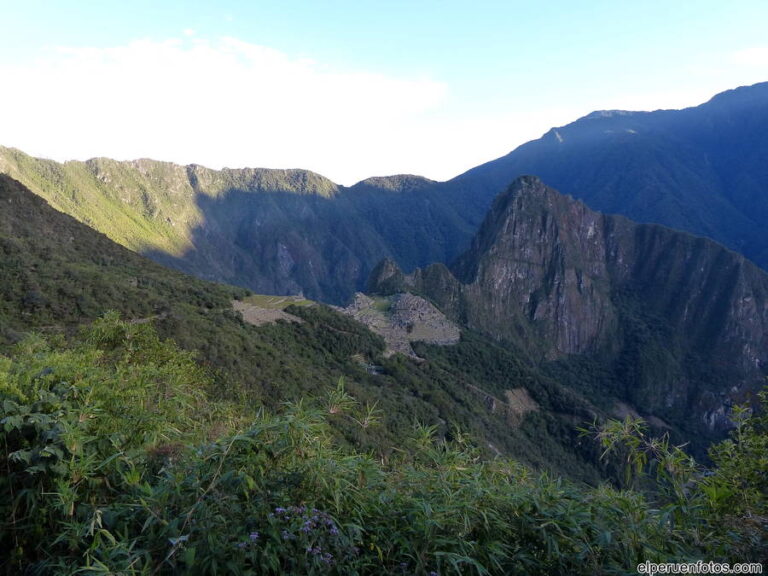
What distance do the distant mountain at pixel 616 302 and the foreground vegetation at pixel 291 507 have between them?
108 m

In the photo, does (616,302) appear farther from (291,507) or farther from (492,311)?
(291,507)

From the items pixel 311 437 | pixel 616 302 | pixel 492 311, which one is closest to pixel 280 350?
pixel 311 437

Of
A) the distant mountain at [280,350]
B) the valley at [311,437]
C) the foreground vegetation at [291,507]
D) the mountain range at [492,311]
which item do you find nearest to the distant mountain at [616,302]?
the mountain range at [492,311]

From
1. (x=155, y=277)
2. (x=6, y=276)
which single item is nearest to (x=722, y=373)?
(x=155, y=277)

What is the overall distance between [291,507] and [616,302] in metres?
167

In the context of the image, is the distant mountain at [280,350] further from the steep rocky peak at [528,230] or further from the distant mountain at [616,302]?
the steep rocky peak at [528,230]

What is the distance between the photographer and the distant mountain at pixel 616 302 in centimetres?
12219

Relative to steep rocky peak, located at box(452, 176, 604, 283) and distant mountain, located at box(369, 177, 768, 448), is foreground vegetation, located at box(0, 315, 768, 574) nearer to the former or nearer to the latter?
distant mountain, located at box(369, 177, 768, 448)

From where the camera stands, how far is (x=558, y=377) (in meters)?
122

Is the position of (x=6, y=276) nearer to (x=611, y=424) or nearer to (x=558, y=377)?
(x=611, y=424)

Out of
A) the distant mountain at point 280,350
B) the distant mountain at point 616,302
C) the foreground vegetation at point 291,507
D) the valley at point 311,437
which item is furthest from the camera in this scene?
the distant mountain at point 616,302

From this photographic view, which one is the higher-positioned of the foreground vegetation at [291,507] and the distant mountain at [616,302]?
the foreground vegetation at [291,507]

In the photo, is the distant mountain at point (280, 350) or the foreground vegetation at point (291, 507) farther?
the distant mountain at point (280, 350)

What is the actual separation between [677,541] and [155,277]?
2077 inches
